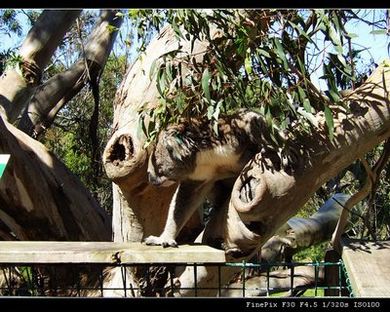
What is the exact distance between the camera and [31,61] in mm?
5297

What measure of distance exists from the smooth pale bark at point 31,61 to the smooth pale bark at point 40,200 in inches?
19.2

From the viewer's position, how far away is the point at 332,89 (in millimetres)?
2742

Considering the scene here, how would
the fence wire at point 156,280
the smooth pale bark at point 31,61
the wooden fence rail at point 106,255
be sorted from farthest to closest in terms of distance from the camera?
the smooth pale bark at point 31,61
the fence wire at point 156,280
the wooden fence rail at point 106,255

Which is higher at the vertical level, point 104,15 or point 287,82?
point 104,15

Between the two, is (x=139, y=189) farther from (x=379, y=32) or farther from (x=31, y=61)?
(x=31, y=61)

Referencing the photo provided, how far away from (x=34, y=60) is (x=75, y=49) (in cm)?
410

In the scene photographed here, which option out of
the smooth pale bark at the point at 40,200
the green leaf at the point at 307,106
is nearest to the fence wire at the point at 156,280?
the smooth pale bark at the point at 40,200

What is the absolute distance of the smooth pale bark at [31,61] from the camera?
517 cm

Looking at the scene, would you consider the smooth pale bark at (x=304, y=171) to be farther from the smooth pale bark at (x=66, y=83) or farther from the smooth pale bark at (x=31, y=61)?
the smooth pale bark at (x=66, y=83)

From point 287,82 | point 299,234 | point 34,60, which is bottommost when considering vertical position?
point 299,234

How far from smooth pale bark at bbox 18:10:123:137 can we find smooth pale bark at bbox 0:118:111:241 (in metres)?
1.06
